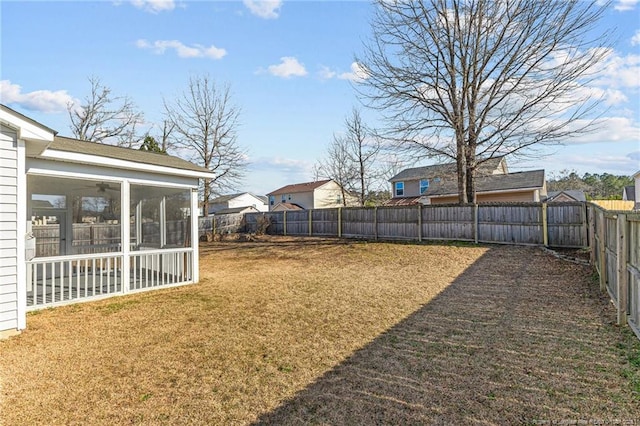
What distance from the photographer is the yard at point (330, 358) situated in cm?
268

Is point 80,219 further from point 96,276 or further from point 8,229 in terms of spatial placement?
point 8,229

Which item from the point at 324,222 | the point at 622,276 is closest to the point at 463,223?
the point at 324,222

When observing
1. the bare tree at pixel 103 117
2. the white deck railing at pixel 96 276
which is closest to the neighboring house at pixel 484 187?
the white deck railing at pixel 96 276

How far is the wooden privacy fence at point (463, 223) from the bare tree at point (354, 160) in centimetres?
807

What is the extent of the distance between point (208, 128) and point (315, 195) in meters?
14.5

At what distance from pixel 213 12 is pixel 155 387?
927 centimetres

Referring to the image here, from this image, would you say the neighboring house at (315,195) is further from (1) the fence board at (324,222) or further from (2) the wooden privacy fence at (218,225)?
(1) the fence board at (324,222)

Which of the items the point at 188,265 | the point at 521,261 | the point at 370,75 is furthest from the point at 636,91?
the point at 188,265

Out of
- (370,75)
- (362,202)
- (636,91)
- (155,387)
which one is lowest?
(155,387)

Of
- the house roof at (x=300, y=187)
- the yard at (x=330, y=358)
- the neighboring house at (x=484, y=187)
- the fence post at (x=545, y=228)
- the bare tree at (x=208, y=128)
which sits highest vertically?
the bare tree at (x=208, y=128)

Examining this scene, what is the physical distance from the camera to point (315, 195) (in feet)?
111

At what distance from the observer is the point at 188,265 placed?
812 centimetres

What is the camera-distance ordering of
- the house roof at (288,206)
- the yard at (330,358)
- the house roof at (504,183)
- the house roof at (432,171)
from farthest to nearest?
the house roof at (288,206) < the house roof at (504,183) < the house roof at (432,171) < the yard at (330,358)

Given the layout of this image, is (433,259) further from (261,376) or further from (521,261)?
(261,376)
